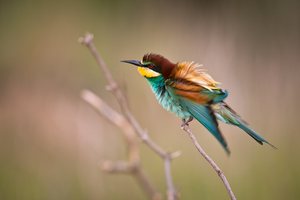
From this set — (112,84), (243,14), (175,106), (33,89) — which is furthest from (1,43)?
(112,84)

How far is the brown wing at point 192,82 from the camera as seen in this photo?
195 cm

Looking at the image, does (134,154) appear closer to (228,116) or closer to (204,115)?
(204,115)

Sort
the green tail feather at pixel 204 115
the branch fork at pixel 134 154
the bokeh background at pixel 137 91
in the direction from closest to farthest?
the branch fork at pixel 134 154, the green tail feather at pixel 204 115, the bokeh background at pixel 137 91

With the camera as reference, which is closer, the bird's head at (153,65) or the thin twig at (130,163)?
the thin twig at (130,163)

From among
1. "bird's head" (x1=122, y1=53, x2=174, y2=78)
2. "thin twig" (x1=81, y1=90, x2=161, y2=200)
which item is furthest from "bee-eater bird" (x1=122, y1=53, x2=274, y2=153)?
"thin twig" (x1=81, y1=90, x2=161, y2=200)

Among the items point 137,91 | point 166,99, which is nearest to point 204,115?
point 166,99

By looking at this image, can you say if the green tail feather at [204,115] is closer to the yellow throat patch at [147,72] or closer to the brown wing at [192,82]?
the brown wing at [192,82]

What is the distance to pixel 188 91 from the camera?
201cm

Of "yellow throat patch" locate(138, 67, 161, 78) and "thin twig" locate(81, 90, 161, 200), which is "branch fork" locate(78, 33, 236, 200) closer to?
"thin twig" locate(81, 90, 161, 200)

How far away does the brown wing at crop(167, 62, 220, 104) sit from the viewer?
1953 mm

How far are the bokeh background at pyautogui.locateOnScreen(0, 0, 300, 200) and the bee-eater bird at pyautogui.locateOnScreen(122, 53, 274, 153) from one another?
4.94 ft

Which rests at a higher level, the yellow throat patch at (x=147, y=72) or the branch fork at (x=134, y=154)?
the yellow throat patch at (x=147, y=72)

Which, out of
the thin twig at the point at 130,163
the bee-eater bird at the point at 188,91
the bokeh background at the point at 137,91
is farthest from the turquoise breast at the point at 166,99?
the bokeh background at the point at 137,91

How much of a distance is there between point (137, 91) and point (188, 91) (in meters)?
2.21
